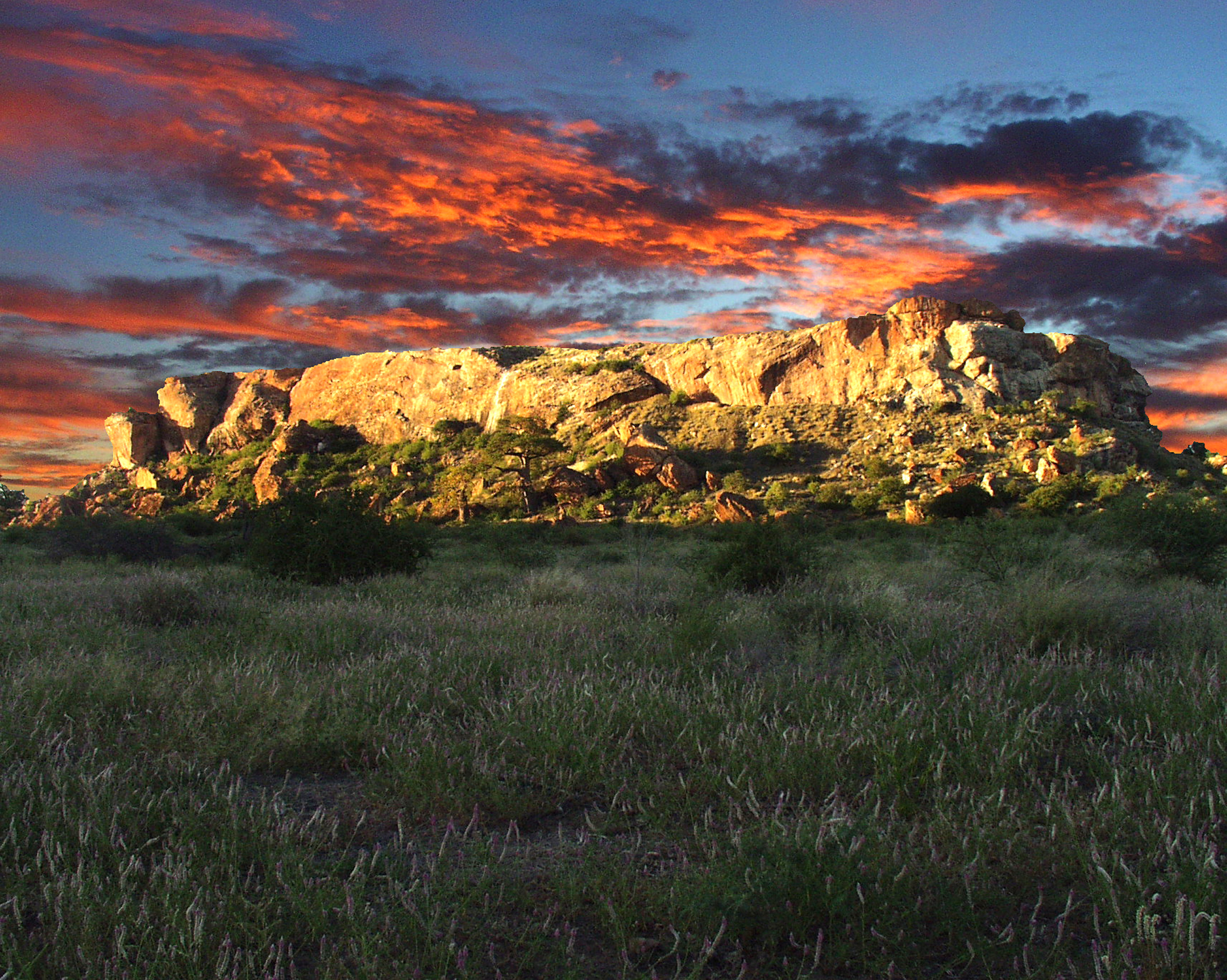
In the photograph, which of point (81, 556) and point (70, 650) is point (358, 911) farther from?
point (81, 556)

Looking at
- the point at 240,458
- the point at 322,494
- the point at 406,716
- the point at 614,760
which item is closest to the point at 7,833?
the point at 406,716

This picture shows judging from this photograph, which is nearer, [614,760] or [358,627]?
[614,760]

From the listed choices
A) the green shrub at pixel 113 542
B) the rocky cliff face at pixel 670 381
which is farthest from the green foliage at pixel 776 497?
the green shrub at pixel 113 542

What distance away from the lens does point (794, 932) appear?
235 cm

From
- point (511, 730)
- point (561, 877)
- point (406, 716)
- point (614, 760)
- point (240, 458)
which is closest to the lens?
point (561, 877)

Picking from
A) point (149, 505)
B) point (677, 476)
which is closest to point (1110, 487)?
point (677, 476)

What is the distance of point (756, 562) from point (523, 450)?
123 ft

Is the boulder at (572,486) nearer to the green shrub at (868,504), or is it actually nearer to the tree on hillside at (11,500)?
the green shrub at (868,504)

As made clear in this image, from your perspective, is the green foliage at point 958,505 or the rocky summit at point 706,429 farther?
the rocky summit at point 706,429

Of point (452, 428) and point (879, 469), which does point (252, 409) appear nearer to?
point (452, 428)

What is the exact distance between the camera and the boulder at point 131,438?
68812 mm

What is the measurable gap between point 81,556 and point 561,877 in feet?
86.5

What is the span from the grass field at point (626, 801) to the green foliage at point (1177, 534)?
910cm

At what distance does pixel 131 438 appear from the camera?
2704 inches
